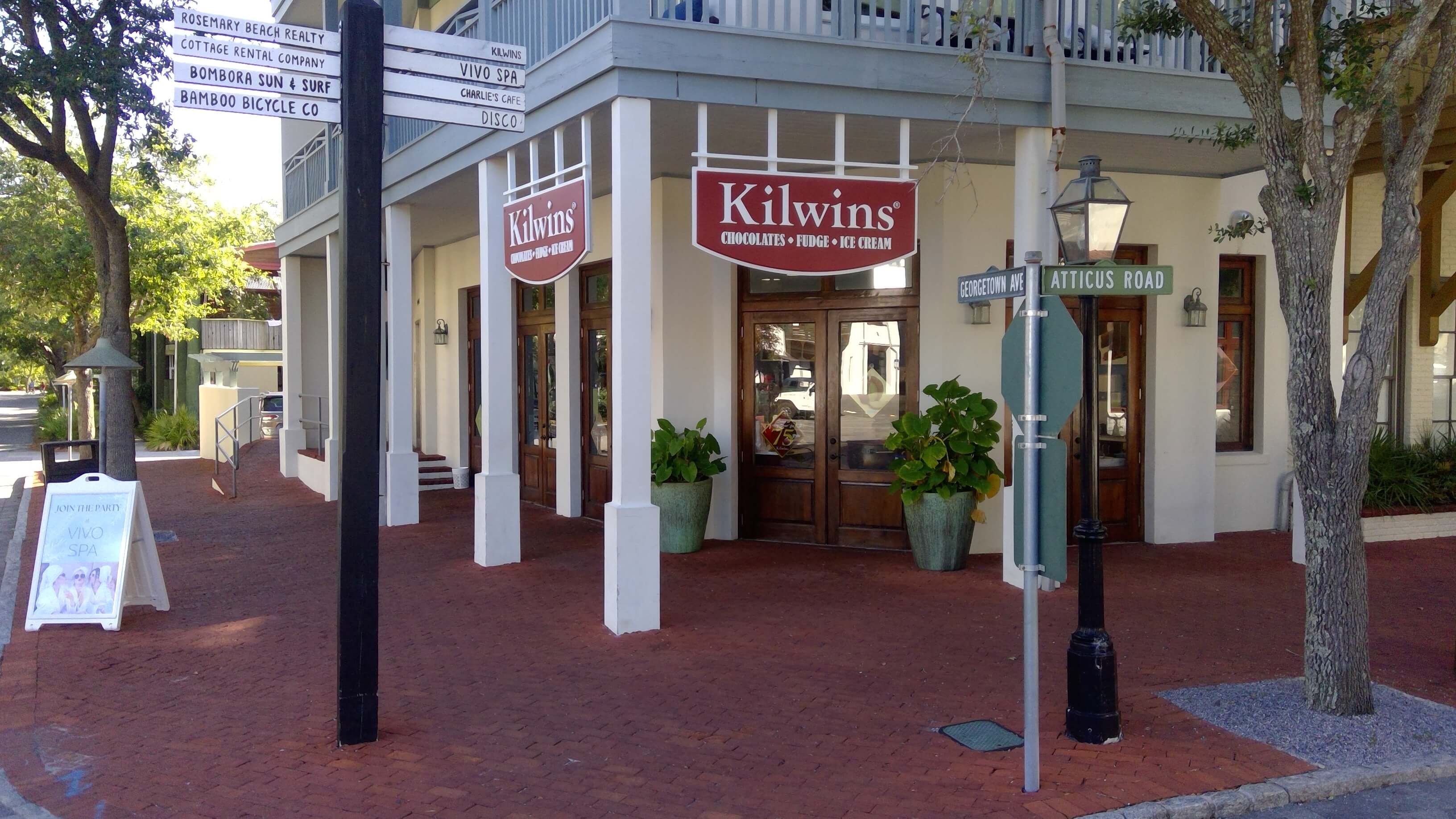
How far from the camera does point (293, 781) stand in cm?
488

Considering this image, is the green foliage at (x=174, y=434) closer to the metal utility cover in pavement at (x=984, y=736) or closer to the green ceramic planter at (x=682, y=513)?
the green ceramic planter at (x=682, y=513)

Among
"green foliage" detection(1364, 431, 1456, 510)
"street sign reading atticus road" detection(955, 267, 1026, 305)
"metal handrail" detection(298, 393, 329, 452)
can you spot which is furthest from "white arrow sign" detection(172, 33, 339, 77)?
"metal handrail" detection(298, 393, 329, 452)

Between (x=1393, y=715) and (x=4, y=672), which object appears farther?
(x=4, y=672)

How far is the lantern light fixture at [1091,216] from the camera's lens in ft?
17.9

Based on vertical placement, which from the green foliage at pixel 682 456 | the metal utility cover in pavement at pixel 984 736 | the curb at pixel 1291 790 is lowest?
the curb at pixel 1291 790

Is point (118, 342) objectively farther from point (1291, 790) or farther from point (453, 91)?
point (1291, 790)

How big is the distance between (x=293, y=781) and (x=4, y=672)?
3.06 m

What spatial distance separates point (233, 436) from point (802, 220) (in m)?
12.0

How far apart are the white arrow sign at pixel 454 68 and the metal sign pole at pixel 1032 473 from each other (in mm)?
2803

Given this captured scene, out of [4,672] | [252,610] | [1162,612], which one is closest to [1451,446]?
[1162,612]

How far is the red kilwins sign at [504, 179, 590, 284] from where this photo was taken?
7512 millimetres

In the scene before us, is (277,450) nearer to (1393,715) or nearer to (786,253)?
(786,253)

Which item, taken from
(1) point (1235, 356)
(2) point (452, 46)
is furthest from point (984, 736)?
(1) point (1235, 356)

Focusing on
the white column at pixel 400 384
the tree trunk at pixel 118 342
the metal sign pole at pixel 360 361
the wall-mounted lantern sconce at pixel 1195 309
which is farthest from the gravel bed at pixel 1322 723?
the tree trunk at pixel 118 342
